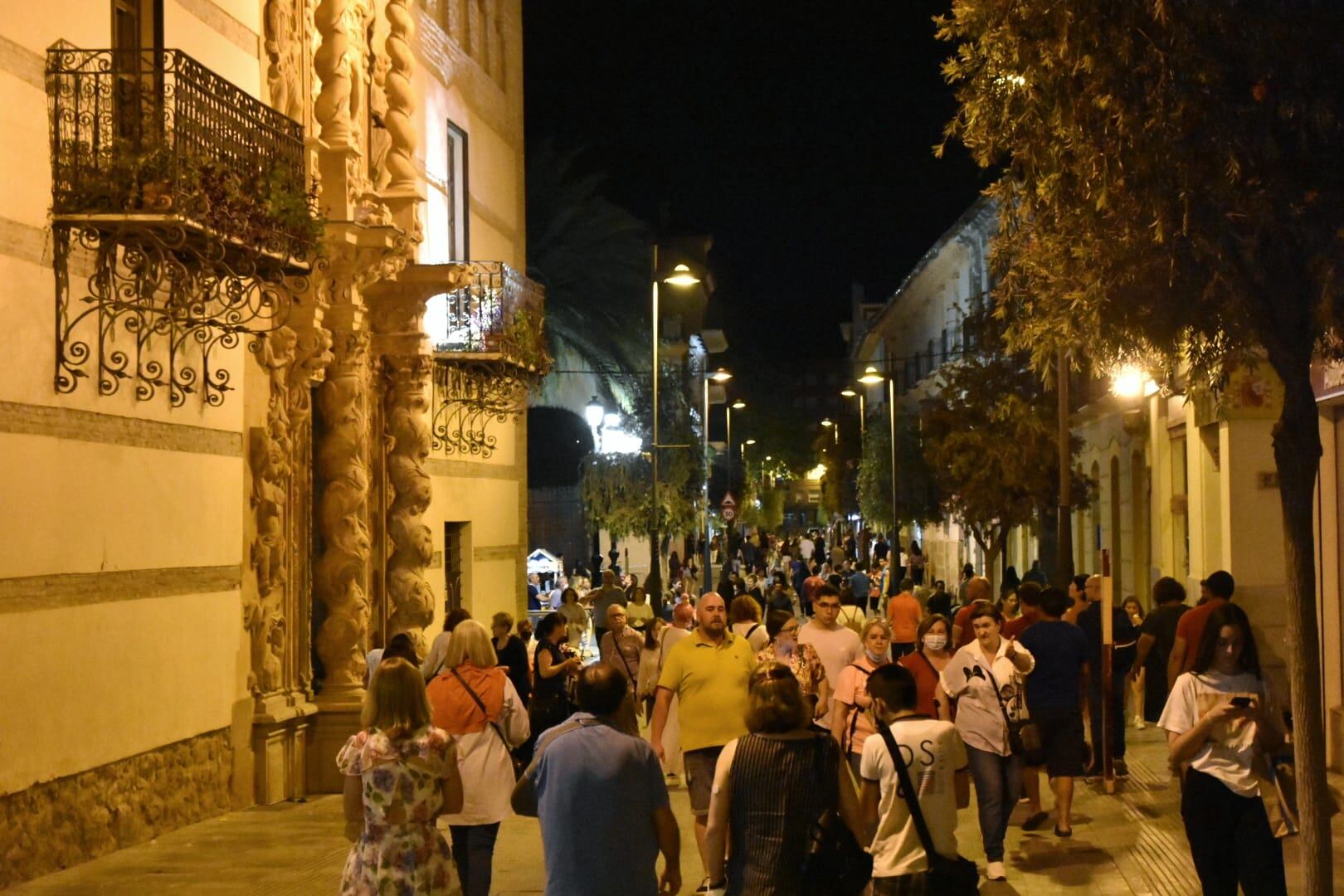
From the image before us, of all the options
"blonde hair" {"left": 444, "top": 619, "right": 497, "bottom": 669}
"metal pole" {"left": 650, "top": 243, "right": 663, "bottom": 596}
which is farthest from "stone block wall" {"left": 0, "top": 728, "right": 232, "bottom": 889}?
"metal pole" {"left": 650, "top": 243, "right": 663, "bottom": 596}

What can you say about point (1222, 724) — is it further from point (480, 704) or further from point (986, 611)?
point (986, 611)

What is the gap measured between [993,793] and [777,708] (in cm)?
490

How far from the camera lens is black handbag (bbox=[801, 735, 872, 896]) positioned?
21.9 ft

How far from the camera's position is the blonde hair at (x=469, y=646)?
31.1ft

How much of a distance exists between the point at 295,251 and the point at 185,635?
3.15 metres

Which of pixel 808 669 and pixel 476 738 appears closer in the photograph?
pixel 476 738

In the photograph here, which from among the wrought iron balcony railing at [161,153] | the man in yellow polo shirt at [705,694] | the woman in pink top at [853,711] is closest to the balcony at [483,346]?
the wrought iron balcony railing at [161,153]

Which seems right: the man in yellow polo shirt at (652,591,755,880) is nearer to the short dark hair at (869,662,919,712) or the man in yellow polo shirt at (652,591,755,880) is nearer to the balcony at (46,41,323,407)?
the short dark hair at (869,662,919,712)

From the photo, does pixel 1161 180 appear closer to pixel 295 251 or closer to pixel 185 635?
pixel 295 251

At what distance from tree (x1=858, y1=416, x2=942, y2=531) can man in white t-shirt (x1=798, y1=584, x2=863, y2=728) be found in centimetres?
3444

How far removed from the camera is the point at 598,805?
655cm

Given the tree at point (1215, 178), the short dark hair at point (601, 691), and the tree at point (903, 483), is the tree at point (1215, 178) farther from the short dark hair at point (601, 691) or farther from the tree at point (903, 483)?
the tree at point (903, 483)

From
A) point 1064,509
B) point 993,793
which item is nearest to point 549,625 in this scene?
point 993,793

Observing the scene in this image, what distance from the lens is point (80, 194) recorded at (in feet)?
37.9
